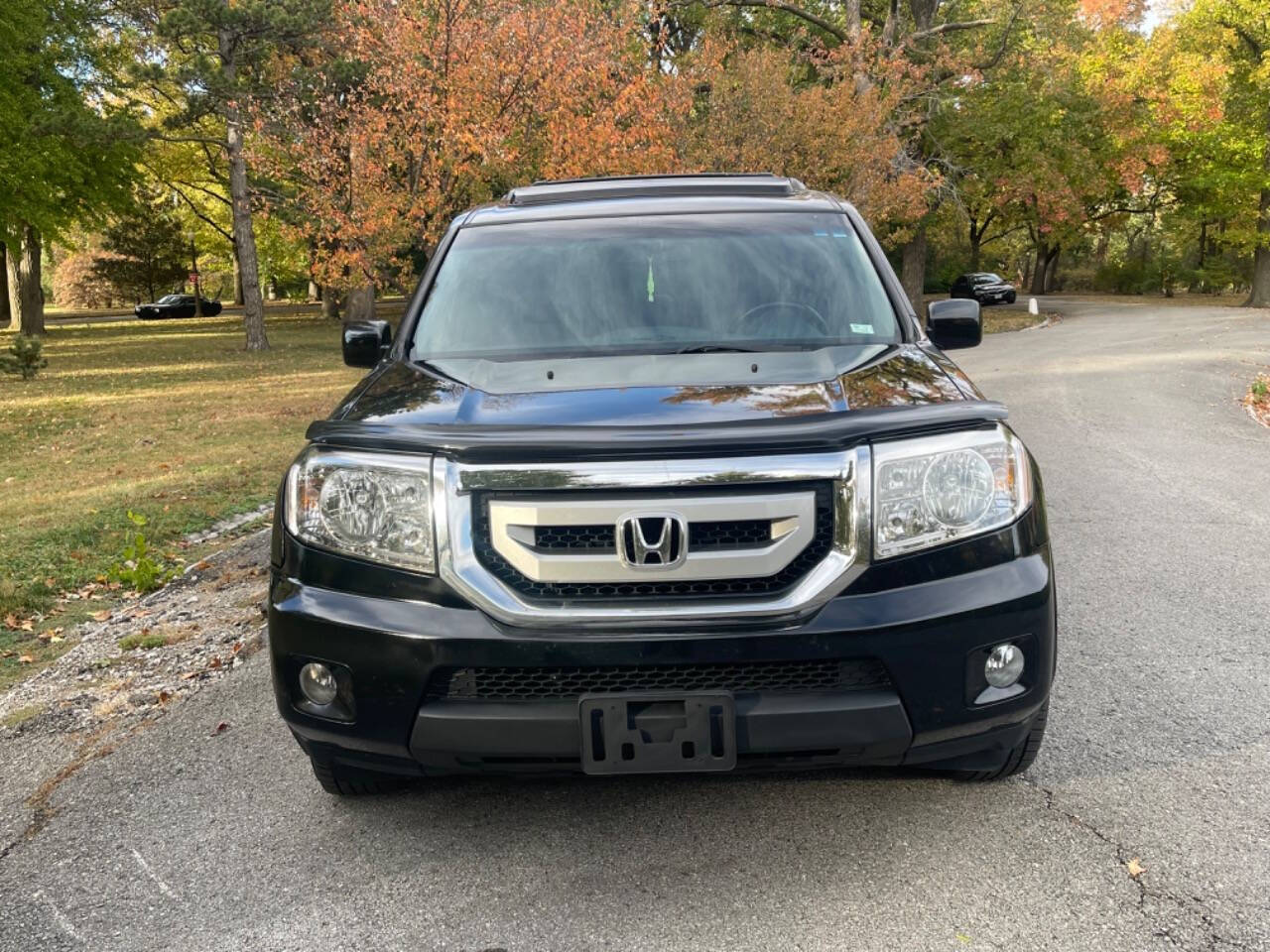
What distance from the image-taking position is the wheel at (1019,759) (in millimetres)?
3010

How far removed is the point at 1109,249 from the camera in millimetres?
76625

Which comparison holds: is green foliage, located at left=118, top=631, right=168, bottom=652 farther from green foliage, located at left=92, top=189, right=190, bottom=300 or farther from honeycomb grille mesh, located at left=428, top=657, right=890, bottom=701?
green foliage, located at left=92, top=189, right=190, bottom=300

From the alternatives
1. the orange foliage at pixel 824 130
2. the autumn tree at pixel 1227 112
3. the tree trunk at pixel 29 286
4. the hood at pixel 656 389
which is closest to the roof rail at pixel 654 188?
the hood at pixel 656 389

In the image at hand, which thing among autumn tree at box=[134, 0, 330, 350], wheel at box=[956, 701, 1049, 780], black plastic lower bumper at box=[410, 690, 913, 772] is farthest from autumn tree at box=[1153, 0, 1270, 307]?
black plastic lower bumper at box=[410, 690, 913, 772]

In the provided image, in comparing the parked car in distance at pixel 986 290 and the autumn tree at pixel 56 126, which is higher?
the autumn tree at pixel 56 126

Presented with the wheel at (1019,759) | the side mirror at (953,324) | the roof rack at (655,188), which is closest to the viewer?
the wheel at (1019,759)

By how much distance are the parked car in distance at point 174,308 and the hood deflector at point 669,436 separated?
5522cm

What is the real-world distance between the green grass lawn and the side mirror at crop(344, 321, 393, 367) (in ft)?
7.32

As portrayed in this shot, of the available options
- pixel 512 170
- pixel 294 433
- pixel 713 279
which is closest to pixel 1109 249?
pixel 512 170

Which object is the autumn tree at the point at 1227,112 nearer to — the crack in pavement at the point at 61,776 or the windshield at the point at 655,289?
the windshield at the point at 655,289

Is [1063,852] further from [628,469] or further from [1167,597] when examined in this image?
[1167,597]

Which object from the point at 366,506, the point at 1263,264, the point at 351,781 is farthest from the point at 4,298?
the point at 1263,264

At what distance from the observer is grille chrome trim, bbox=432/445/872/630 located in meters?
2.51

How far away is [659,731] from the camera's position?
253cm
